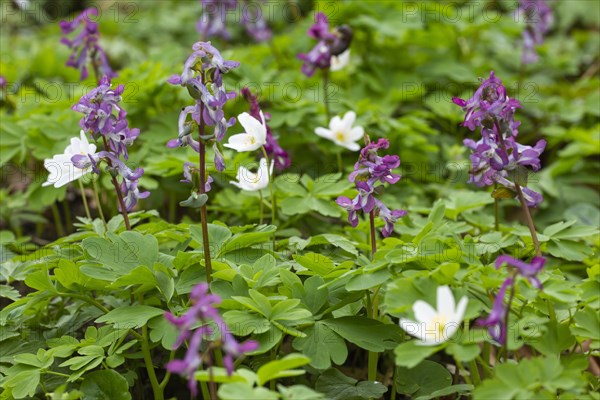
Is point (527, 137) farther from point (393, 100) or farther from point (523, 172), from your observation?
point (523, 172)

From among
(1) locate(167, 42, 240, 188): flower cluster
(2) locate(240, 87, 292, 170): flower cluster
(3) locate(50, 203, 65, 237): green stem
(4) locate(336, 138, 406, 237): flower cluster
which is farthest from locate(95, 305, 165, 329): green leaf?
(3) locate(50, 203, 65, 237): green stem

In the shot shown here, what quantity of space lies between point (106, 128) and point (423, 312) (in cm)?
119

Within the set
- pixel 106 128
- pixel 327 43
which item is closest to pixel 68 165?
pixel 106 128

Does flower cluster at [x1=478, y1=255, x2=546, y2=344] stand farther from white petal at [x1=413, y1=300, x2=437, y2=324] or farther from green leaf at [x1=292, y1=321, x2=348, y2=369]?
green leaf at [x1=292, y1=321, x2=348, y2=369]

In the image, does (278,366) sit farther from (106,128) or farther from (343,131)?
(343,131)

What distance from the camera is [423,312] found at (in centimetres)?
176

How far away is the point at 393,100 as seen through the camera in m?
4.06

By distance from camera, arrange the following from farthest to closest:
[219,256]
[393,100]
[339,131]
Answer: [393,100] < [339,131] < [219,256]

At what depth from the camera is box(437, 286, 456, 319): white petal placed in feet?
5.74

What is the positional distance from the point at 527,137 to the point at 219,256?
2754 mm

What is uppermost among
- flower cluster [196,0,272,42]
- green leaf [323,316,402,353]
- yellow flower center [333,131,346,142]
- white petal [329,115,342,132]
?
flower cluster [196,0,272,42]

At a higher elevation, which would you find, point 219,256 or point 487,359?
point 219,256

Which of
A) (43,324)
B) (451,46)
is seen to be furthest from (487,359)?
(451,46)

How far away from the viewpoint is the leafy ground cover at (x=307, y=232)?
1888mm
